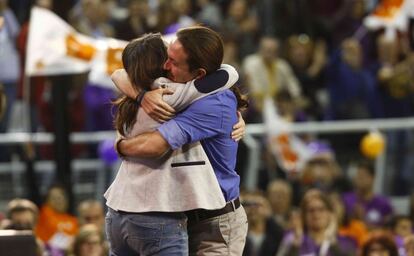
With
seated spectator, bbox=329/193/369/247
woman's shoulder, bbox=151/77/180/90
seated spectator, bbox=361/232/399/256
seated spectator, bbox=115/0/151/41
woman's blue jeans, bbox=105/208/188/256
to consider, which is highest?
seated spectator, bbox=115/0/151/41

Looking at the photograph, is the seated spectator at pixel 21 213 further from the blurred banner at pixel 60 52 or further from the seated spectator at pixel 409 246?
the seated spectator at pixel 409 246

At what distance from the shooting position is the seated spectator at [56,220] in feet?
34.9

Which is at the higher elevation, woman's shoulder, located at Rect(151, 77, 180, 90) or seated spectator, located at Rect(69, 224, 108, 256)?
woman's shoulder, located at Rect(151, 77, 180, 90)

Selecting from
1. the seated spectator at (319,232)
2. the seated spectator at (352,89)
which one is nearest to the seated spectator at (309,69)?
the seated spectator at (352,89)

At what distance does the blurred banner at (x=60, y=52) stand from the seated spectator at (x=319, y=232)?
1.97m

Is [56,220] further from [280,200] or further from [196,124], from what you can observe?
[196,124]

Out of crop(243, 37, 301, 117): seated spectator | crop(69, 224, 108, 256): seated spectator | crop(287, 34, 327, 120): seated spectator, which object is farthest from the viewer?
crop(287, 34, 327, 120): seated spectator

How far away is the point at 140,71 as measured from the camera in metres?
5.63

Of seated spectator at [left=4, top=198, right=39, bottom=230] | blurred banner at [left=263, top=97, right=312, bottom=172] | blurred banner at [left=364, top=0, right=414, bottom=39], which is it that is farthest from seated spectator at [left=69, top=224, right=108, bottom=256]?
blurred banner at [left=364, top=0, right=414, bottom=39]

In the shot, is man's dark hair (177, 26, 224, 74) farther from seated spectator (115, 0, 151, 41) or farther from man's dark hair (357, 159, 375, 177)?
seated spectator (115, 0, 151, 41)

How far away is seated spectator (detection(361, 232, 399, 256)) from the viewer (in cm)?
905

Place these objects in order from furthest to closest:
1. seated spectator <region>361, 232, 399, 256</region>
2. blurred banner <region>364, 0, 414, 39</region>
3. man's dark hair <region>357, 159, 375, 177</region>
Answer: blurred banner <region>364, 0, 414, 39</region> → man's dark hair <region>357, 159, 375, 177</region> → seated spectator <region>361, 232, 399, 256</region>

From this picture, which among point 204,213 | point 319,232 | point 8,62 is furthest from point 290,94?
point 204,213

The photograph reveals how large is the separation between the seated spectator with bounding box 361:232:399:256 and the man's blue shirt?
3.44 metres
